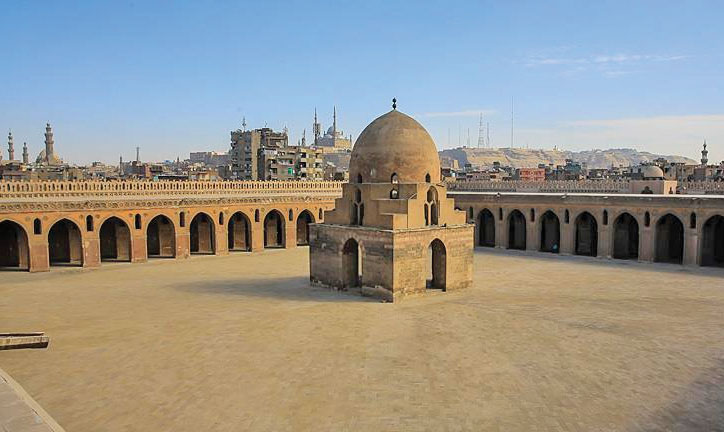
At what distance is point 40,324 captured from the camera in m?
16.1

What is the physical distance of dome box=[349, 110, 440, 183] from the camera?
19.8 metres

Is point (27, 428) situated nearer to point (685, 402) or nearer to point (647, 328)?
point (685, 402)

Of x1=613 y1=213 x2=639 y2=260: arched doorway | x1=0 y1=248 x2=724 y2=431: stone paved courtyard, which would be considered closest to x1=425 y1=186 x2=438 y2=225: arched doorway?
x1=0 y1=248 x2=724 y2=431: stone paved courtyard

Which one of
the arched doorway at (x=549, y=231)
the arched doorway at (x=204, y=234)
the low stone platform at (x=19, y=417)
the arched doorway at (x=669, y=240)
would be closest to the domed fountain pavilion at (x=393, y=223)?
the low stone platform at (x=19, y=417)

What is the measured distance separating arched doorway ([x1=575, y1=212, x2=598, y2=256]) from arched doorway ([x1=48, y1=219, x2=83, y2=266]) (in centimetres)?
2591

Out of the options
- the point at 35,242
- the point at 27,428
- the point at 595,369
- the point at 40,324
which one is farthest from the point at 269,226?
the point at 27,428

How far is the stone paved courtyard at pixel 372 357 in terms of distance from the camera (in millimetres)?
9977

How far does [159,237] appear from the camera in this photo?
103 feet

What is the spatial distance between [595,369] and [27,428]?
33.9 feet

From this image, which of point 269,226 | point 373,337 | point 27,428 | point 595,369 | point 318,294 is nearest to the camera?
point 27,428

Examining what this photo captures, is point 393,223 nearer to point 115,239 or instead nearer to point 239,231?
point 239,231

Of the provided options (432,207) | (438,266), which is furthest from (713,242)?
(432,207)

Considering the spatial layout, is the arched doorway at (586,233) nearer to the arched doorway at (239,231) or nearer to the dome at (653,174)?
the dome at (653,174)

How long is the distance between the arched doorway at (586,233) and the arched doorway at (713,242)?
5397 millimetres
